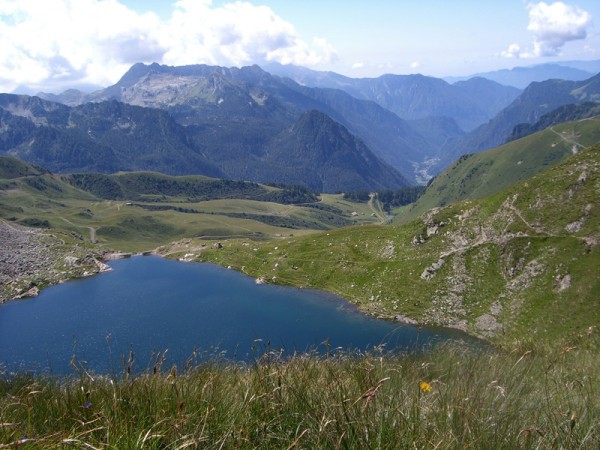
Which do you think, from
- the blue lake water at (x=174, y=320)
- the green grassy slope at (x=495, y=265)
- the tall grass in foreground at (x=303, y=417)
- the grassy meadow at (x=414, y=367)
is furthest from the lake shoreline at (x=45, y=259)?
the tall grass in foreground at (x=303, y=417)

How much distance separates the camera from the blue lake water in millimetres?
60906

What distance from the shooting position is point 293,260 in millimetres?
94688

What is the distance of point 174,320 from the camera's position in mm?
75625

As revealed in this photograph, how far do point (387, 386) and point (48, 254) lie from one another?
457 ft

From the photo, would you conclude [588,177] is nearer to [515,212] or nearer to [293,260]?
[515,212]

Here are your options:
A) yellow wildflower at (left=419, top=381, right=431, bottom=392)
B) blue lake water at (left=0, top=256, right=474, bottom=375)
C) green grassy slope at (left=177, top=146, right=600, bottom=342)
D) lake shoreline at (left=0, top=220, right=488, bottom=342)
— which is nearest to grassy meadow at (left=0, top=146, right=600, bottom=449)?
yellow wildflower at (left=419, top=381, right=431, bottom=392)

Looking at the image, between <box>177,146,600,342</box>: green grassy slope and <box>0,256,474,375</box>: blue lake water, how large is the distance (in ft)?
15.7

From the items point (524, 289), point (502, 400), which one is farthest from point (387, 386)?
point (524, 289)

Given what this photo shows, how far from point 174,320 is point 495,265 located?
54.0 m

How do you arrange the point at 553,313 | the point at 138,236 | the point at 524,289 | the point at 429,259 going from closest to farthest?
the point at 553,313, the point at 524,289, the point at 429,259, the point at 138,236

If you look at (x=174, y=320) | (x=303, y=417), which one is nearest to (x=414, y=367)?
(x=303, y=417)

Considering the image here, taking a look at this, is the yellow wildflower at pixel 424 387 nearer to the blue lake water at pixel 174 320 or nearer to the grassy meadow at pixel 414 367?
the grassy meadow at pixel 414 367

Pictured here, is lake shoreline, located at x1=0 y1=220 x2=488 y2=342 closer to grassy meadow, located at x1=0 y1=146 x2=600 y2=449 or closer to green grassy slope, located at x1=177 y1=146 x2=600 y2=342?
green grassy slope, located at x1=177 y1=146 x2=600 y2=342

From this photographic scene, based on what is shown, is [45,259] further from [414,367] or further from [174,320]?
[414,367]
